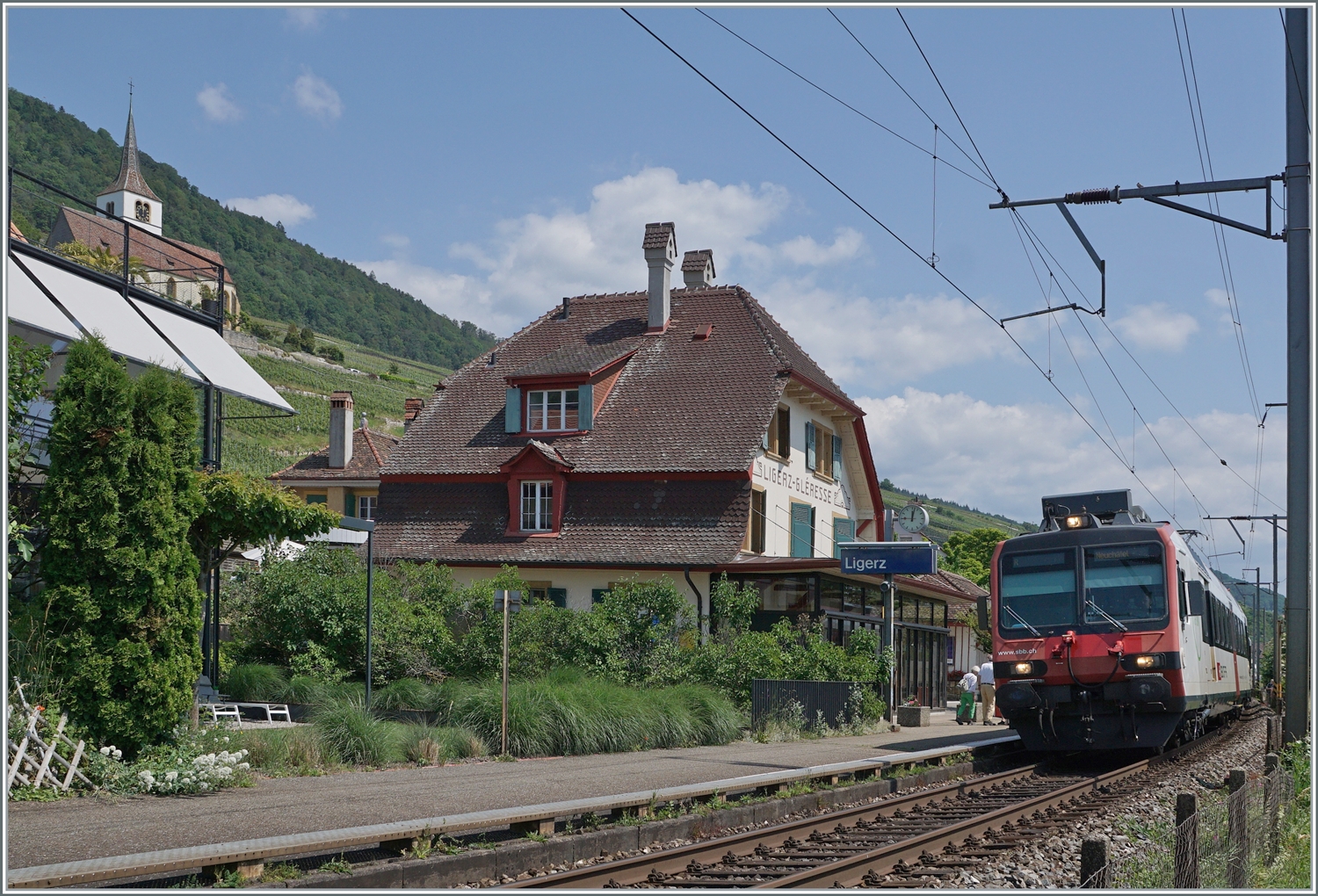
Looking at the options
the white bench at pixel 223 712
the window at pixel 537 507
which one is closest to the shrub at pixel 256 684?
the white bench at pixel 223 712

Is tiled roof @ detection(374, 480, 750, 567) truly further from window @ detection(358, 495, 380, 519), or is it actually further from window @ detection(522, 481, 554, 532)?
window @ detection(358, 495, 380, 519)

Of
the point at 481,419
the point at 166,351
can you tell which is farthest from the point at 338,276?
the point at 166,351

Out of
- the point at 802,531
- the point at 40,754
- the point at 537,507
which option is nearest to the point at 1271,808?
the point at 40,754

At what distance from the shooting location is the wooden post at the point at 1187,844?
778 cm

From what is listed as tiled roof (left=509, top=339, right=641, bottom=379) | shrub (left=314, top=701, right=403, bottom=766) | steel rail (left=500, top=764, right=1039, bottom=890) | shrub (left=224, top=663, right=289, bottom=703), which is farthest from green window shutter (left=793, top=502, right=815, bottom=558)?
shrub (left=314, top=701, right=403, bottom=766)

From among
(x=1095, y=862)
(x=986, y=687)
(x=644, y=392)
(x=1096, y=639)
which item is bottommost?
(x=986, y=687)

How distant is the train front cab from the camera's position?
1711cm

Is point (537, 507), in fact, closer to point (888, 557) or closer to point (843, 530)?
point (843, 530)

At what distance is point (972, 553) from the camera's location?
266 feet

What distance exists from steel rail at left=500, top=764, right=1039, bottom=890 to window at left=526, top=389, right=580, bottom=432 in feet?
67.7

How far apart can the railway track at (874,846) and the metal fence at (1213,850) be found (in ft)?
4.50

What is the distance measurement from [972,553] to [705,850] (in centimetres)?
7367

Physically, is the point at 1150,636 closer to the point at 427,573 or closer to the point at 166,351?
the point at 166,351

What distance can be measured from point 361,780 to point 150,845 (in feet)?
16.3
